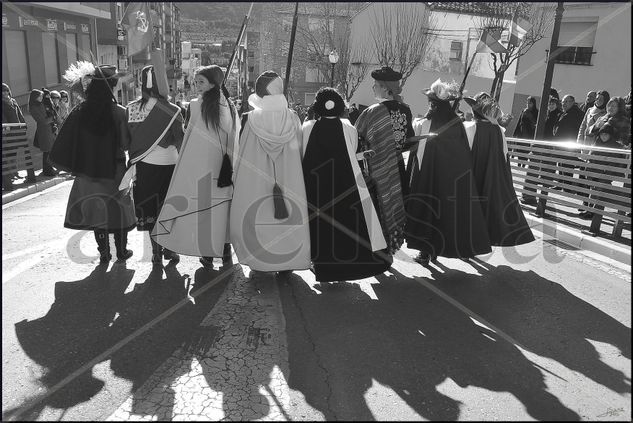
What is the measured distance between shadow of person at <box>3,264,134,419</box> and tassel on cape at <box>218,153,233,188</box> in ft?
4.13

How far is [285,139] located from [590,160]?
16.0 feet

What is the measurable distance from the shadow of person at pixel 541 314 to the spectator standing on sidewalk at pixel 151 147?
9.23ft

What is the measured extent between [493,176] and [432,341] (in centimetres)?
231

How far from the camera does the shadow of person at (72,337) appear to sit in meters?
2.95

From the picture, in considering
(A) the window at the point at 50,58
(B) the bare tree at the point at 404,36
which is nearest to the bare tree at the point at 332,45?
(B) the bare tree at the point at 404,36

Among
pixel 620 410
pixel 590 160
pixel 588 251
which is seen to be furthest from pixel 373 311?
pixel 590 160

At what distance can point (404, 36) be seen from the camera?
1156 inches

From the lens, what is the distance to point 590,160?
7.16 m

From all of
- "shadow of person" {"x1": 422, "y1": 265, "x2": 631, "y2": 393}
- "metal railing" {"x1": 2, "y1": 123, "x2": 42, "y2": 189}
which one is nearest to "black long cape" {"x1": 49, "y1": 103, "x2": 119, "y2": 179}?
"shadow of person" {"x1": 422, "y1": 265, "x2": 631, "y2": 393}

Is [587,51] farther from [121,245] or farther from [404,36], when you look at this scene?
[121,245]

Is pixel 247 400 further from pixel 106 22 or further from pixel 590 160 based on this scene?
pixel 106 22

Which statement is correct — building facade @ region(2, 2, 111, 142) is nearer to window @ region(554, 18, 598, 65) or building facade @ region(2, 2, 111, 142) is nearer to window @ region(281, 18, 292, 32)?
window @ region(554, 18, 598, 65)

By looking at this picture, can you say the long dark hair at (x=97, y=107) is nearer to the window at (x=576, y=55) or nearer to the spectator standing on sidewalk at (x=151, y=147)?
the spectator standing on sidewalk at (x=151, y=147)

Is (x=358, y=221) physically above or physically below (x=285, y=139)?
below
